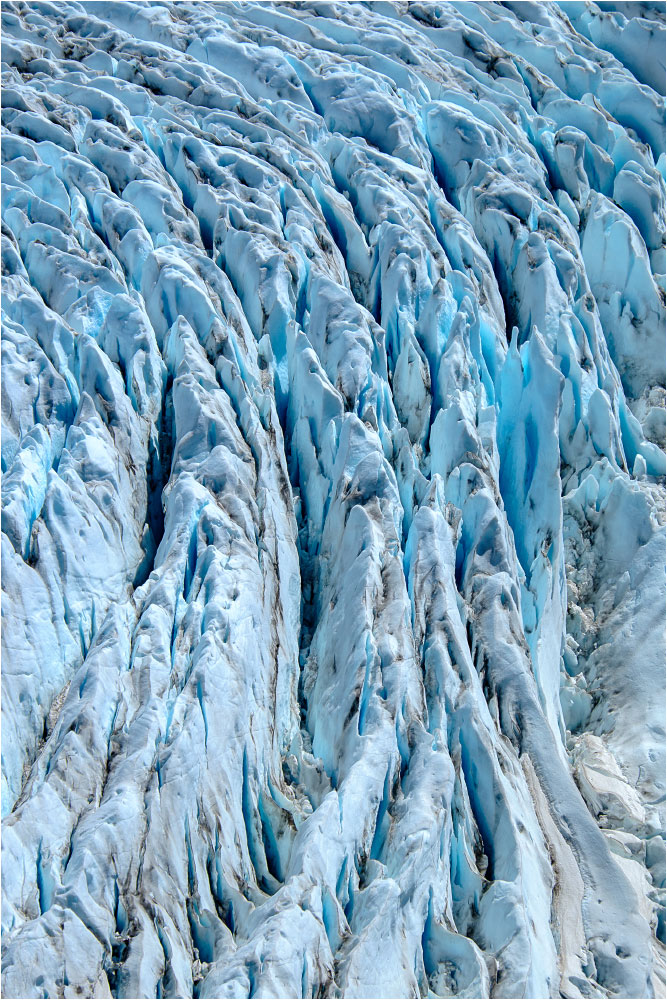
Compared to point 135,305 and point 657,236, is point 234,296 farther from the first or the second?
point 657,236

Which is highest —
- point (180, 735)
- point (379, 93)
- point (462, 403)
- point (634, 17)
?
point (634, 17)

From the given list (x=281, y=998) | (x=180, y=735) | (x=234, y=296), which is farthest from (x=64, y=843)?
(x=234, y=296)

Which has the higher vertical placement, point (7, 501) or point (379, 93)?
point (379, 93)

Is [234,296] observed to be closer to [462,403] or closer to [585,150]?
[462,403]

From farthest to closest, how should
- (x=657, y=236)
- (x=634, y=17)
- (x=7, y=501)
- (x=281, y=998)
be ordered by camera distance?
1. (x=634, y=17)
2. (x=657, y=236)
3. (x=7, y=501)
4. (x=281, y=998)

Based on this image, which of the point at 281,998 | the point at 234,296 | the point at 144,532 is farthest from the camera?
the point at 234,296

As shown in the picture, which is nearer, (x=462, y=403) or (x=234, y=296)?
(x=462, y=403)
